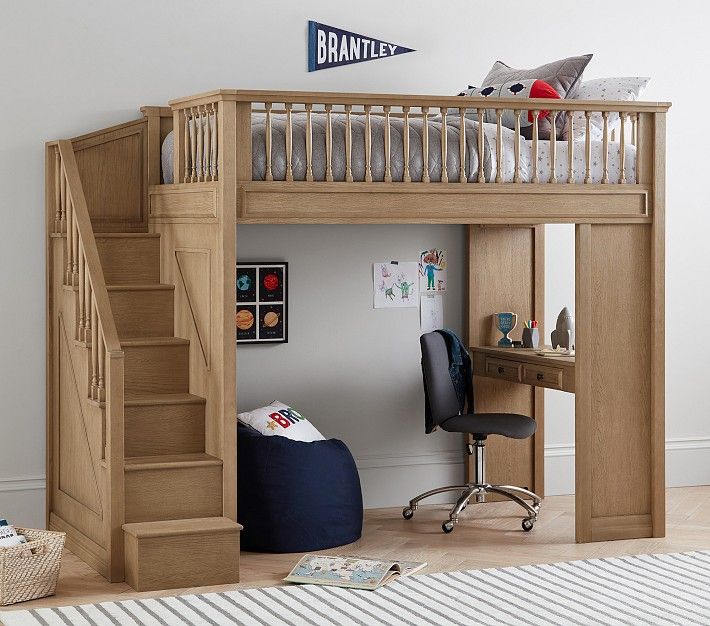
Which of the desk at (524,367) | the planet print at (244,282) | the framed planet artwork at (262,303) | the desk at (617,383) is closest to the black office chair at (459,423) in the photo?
the desk at (524,367)

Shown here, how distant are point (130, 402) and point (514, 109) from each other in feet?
6.34

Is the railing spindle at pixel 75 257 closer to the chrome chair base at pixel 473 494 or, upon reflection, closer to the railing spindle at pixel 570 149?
the chrome chair base at pixel 473 494

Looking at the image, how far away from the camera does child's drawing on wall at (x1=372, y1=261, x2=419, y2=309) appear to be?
612 cm

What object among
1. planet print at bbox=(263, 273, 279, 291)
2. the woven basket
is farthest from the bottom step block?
planet print at bbox=(263, 273, 279, 291)

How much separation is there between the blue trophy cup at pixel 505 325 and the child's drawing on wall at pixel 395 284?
0.42 metres

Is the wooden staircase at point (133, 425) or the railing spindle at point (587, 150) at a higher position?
the railing spindle at point (587, 150)

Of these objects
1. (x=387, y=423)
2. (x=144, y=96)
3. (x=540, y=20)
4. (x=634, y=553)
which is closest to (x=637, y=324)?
(x=634, y=553)

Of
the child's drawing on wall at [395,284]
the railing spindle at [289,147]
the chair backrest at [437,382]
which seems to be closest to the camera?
the railing spindle at [289,147]

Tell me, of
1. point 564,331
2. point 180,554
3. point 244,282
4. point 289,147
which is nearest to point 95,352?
point 180,554

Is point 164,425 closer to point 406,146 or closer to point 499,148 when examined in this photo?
point 406,146

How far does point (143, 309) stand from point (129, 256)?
0.88 feet

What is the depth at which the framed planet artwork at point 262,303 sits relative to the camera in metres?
5.83

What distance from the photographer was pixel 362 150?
193 inches

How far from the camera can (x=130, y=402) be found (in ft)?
16.1
